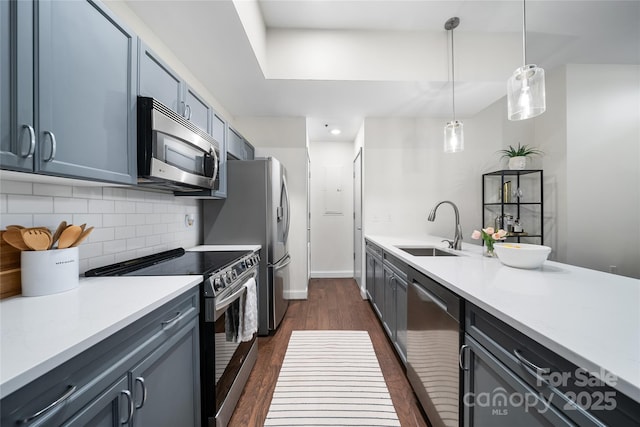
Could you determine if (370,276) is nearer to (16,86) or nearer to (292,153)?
(292,153)

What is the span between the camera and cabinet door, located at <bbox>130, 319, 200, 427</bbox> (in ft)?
2.75

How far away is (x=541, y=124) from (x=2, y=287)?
510 cm

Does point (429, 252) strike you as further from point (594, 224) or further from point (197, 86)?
point (197, 86)

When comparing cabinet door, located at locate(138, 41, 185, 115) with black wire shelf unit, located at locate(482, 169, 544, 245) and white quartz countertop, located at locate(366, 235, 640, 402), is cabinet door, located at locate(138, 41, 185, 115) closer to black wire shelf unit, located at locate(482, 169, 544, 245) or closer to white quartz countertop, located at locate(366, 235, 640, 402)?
white quartz countertop, located at locate(366, 235, 640, 402)

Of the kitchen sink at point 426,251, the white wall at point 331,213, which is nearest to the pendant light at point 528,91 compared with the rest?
the kitchen sink at point 426,251

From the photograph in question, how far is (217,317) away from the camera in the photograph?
4.31 ft

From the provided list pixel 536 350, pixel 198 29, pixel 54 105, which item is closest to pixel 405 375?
pixel 536 350

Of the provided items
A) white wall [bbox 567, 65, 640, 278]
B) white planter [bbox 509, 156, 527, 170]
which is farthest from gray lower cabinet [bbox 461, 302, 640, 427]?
white wall [bbox 567, 65, 640, 278]

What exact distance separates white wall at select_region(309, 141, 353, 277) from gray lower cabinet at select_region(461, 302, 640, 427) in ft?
12.2

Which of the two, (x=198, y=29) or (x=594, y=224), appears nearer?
(x=198, y=29)

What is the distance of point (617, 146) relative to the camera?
3.06 m

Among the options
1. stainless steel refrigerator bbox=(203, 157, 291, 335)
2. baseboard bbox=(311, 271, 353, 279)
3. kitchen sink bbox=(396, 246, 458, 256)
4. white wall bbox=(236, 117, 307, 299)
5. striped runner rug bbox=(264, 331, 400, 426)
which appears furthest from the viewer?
baseboard bbox=(311, 271, 353, 279)

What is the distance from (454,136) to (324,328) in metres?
2.43

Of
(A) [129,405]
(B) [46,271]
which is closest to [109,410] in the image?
(A) [129,405]
